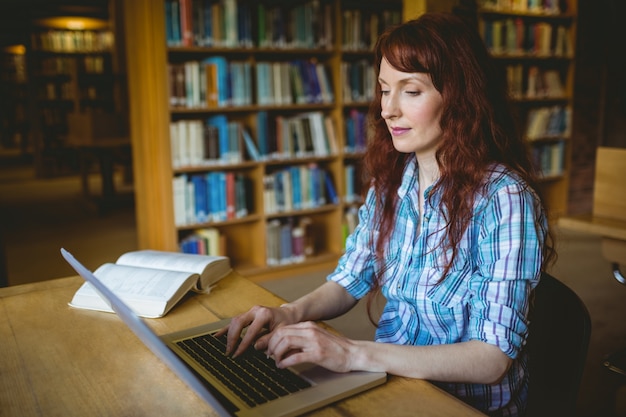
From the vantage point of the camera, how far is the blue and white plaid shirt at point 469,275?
42.0 inches

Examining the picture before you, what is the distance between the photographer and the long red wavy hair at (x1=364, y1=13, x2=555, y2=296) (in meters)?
1.19

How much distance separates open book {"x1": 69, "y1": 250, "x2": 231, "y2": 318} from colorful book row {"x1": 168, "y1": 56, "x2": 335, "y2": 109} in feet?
7.16

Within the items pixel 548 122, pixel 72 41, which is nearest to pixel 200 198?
pixel 548 122

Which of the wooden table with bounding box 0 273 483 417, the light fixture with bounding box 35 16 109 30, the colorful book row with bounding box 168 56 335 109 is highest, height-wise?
the light fixture with bounding box 35 16 109 30

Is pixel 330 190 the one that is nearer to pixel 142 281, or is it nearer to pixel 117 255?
pixel 117 255

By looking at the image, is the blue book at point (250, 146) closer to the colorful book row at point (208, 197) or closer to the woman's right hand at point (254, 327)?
the colorful book row at point (208, 197)

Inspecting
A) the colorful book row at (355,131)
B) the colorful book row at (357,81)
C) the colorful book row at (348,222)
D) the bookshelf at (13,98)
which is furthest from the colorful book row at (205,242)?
the bookshelf at (13,98)

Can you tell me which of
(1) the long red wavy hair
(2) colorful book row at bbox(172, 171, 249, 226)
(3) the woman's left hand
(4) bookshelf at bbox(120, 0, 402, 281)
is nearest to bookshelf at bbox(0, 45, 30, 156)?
(4) bookshelf at bbox(120, 0, 402, 281)

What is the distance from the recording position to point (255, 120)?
3.87 meters

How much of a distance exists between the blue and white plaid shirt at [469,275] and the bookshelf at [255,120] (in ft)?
7.93

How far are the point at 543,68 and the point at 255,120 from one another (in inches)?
127

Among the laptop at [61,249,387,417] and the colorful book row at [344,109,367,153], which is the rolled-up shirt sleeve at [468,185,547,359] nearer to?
the laptop at [61,249,387,417]

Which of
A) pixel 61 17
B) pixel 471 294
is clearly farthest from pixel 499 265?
pixel 61 17

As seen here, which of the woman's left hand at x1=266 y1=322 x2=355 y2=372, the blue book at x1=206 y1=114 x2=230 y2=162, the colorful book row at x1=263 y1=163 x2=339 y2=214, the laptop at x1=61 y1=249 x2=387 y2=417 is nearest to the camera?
the laptop at x1=61 y1=249 x2=387 y2=417
